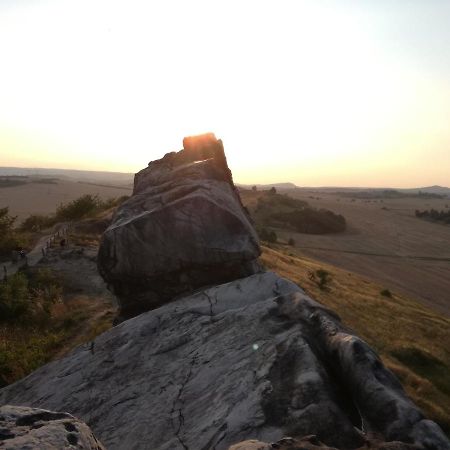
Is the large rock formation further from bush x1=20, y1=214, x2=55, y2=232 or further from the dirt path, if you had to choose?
bush x1=20, y1=214, x2=55, y2=232

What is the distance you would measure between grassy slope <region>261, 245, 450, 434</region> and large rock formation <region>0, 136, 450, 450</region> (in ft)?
30.0

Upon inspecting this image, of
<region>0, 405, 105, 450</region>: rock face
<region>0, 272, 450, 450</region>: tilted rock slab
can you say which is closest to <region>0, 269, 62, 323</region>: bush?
<region>0, 272, 450, 450</region>: tilted rock slab

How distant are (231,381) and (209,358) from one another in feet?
3.54

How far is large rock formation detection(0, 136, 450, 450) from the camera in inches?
258

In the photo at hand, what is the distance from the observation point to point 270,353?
26.7ft

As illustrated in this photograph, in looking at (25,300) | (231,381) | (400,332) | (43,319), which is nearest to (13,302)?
(25,300)

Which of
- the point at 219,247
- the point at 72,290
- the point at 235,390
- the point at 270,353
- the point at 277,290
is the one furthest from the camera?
the point at 72,290

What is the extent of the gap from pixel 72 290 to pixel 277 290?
62.6 ft

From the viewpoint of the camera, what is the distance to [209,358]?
8.89m

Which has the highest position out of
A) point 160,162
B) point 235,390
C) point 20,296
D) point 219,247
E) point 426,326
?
point 160,162

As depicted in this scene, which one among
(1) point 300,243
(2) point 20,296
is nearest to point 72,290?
(2) point 20,296

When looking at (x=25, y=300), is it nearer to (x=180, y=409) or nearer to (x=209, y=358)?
(x=209, y=358)

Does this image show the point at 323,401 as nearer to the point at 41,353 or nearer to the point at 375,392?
the point at 375,392

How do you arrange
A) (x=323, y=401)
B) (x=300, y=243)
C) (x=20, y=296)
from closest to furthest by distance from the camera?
(x=323, y=401), (x=20, y=296), (x=300, y=243)
